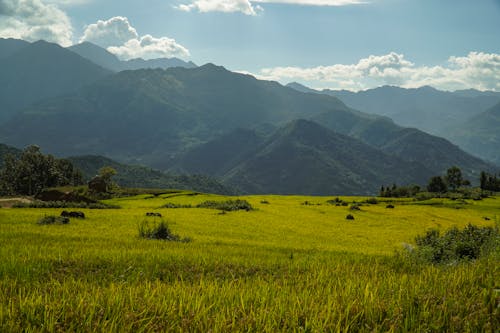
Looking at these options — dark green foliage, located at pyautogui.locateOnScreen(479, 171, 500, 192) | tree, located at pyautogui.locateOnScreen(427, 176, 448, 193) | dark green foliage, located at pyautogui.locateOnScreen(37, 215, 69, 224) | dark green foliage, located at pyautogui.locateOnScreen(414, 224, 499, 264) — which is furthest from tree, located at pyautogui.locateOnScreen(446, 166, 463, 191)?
dark green foliage, located at pyautogui.locateOnScreen(37, 215, 69, 224)

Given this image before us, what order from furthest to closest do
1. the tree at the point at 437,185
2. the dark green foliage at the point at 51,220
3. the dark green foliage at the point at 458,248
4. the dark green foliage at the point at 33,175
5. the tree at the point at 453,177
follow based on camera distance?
the tree at the point at 453,177 < the tree at the point at 437,185 < the dark green foliage at the point at 33,175 < the dark green foliage at the point at 51,220 < the dark green foliage at the point at 458,248

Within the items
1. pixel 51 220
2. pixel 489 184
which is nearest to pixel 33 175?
pixel 51 220

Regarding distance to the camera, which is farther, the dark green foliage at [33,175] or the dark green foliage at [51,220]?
the dark green foliage at [33,175]

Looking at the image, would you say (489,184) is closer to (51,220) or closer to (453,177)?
(453,177)

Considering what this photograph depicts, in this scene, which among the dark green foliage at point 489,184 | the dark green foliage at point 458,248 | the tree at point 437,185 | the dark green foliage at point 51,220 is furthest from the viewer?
the dark green foliage at point 489,184

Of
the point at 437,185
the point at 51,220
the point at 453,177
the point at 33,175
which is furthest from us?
the point at 453,177

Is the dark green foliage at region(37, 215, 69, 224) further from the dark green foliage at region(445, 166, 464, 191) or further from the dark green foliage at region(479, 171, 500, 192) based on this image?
the dark green foliage at region(445, 166, 464, 191)

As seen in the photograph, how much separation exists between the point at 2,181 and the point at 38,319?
16588 cm

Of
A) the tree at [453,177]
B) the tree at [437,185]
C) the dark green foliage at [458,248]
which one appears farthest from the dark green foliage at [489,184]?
the dark green foliage at [458,248]

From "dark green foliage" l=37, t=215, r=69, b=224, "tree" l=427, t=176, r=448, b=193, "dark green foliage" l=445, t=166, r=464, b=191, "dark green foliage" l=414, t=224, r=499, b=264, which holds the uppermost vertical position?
"dark green foliage" l=445, t=166, r=464, b=191

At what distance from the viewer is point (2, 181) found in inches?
5561

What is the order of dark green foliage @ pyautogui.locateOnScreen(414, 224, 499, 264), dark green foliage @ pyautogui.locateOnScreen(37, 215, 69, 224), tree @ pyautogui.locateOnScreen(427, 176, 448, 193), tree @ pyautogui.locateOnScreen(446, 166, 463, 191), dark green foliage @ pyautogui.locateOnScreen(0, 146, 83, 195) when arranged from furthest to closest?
tree @ pyautogui.locateOnScreen(446, 166, 463, 191) → tree @ pyautogui.locateOnScreen(427, 176, 448, 193) → dark green foliage @ pyautogui.locateOnScreen(0, 146, 83, 195) → dark green foliage @ pyautogui.locateOnScreen(37, 215, 69, 224) → dark green foliage @ pyautogui.locateOnScreen(414, 224, 499, 264)

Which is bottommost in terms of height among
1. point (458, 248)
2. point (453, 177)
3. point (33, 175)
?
point (33, 175)

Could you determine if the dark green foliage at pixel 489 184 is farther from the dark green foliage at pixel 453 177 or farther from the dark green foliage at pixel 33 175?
the dark green foliage at pixel 33 175
